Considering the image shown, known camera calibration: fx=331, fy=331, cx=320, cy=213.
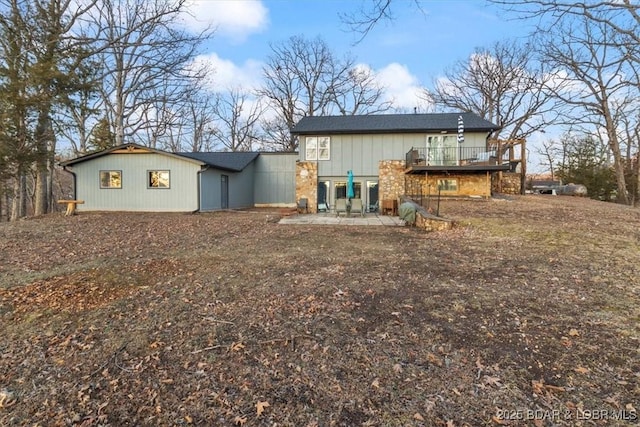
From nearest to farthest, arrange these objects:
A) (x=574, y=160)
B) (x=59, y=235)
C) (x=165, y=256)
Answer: (x=165, y=256), (x=59, y=235), (x=574, y=160)

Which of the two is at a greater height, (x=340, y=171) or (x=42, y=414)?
(x=340, y=171)

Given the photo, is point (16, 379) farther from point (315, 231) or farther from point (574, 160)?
point (574, 160)

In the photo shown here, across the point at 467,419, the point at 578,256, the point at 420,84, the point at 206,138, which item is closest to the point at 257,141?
the point at 206,138

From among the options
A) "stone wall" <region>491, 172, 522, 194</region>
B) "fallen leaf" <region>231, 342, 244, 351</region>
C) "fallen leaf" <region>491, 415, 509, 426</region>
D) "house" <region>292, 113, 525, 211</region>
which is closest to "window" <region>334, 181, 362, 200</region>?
"house" <region>292, 113, 525, 211</region>

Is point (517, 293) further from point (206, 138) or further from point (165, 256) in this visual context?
point (206, 138)

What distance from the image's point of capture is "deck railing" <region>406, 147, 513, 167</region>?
15516 mm

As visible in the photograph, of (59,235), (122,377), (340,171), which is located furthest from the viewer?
(340,171)

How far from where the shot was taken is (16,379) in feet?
8.47

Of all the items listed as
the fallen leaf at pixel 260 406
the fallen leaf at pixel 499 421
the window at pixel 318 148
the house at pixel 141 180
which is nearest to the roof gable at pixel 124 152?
the house at pixel 141 180

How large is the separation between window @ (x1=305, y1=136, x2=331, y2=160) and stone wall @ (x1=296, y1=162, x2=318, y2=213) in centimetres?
46

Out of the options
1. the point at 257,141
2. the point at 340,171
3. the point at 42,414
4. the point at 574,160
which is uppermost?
the point at 257,141

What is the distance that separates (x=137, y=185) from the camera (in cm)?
1530

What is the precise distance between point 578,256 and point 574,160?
97.6 ft

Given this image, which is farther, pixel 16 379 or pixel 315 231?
pixel 315 231
